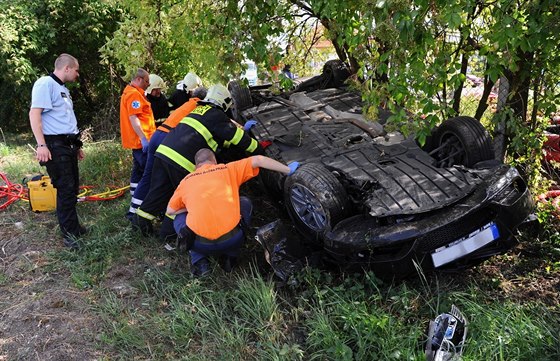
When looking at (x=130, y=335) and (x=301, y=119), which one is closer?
(x=130, y=335)

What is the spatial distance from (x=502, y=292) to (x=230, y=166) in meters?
2.28

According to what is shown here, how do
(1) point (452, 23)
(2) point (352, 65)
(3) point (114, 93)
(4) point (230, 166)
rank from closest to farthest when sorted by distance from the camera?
(1) point (452, 23)
(4) point (230, 166)
(2) point (352, 65)
(3) point (114, 93)

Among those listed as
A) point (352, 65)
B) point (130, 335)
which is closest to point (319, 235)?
point (130, 335)

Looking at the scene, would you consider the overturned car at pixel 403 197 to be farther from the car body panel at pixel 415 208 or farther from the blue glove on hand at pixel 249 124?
the blue glove on hand at pixel 249 124

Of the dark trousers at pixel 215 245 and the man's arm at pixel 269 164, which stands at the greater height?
the man's arm at pixel 269 164

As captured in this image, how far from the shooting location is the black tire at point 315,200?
336 cm

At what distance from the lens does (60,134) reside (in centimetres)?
440

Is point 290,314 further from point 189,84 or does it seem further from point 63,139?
point 189,84

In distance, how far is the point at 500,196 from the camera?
3.07 m

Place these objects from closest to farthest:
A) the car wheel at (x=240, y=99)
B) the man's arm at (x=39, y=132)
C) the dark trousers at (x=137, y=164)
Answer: the man's arm at (x=39, y=132), the dark trousers at (x=137, y=164), the car wheel at (x=240, y=99)

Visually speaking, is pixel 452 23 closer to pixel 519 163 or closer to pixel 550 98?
pixel 550 98

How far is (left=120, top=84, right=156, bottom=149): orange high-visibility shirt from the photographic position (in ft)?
17.0

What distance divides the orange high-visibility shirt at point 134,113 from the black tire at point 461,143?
124 inches

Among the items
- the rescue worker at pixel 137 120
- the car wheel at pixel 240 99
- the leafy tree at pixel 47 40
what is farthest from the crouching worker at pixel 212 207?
the leafy tree at pixel 47 40
